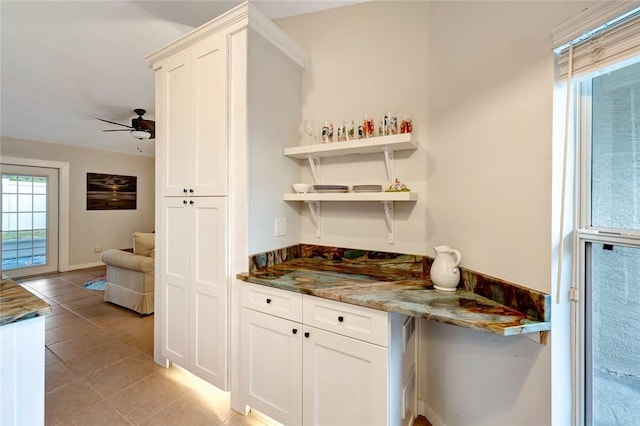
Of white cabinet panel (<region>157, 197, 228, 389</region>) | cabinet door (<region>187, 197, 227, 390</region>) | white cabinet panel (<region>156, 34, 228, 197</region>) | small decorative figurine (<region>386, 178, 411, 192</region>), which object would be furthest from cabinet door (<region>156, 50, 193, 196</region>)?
small decorative figurine (<region>386, 178, 411, 192</region>)

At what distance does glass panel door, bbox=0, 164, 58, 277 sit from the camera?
440 cm

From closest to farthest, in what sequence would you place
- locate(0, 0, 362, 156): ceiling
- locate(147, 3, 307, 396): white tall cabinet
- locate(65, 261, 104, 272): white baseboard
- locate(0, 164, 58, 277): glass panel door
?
locate(147, 3, 307, 396): white tall cabinet, locate(0, 0, 362, 156): ceiling, locate(0, 164, 58, 277): glass panel door, locate(65, 261, 104, 272): white baseboard

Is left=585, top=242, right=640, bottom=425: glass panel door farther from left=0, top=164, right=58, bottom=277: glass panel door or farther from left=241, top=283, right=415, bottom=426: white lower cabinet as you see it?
left=0, top=164, right=58, bottom=277: glass panel door

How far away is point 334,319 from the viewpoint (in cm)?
131

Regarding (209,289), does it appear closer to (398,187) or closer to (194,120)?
(194,120)

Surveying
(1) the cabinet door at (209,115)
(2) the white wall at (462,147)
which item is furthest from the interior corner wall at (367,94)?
(1) the cabinet door at (209,115)

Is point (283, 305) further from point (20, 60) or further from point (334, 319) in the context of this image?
point (20, 60)

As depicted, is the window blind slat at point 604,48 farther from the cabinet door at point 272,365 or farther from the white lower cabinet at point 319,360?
the cabinet door at point 272,365

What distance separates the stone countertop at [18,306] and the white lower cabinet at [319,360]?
863mm

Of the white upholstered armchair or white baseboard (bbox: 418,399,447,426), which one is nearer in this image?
white baseboard (bbox: 418,399,447,426)

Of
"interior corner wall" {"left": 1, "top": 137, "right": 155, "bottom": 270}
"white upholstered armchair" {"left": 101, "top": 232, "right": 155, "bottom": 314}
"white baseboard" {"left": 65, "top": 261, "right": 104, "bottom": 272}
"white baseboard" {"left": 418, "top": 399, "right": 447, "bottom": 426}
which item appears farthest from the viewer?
"white baseboard" {"left": 65, "top": 261, "right": 104, "bottom": 272}

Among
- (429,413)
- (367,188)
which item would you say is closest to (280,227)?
→ (367,188)

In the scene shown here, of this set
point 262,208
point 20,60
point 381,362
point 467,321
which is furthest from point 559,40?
point 20,60

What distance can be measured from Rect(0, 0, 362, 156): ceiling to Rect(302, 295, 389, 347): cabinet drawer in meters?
2.10
